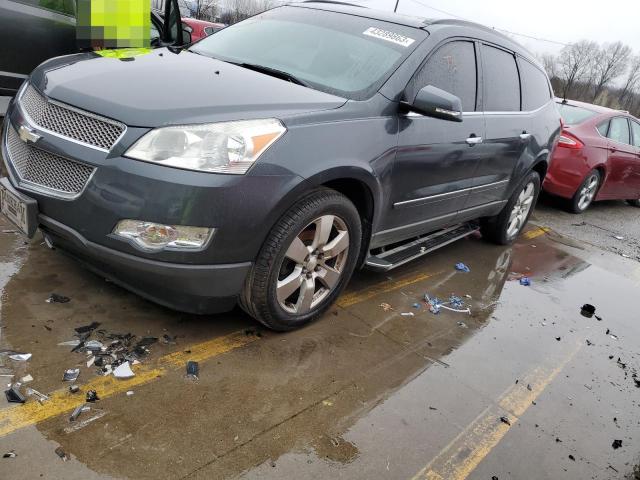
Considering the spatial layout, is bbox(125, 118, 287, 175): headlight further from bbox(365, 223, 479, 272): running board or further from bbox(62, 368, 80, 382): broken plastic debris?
bbox(365, 223, 479, 272): running board

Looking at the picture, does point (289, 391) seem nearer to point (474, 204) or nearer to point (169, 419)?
point (169, 419)

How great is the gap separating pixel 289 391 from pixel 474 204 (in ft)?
9.13

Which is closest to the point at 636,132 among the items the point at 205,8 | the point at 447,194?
the point at 447,194

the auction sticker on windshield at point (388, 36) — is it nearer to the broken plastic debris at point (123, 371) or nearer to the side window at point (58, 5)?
the broken plastic debris at point (123, 371)

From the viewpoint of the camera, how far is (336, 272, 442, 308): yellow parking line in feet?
12.6

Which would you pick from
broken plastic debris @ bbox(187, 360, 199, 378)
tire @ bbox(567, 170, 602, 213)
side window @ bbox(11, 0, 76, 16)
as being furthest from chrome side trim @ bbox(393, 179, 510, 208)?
side window @ bbox(11, 0, 76, 16)

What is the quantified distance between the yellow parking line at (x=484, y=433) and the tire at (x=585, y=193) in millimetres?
5458

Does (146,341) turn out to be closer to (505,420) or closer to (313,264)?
(313,264)

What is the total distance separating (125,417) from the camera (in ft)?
7.68

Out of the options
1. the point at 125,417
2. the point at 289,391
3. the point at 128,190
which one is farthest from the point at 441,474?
the point at 128,190

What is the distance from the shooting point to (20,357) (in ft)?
A: 8.42

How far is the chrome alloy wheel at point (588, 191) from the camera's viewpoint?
8242 millimetres

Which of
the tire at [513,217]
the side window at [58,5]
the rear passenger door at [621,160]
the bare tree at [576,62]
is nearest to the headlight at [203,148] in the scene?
the tire at [513,217]

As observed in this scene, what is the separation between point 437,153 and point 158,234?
2.12 metres
